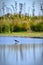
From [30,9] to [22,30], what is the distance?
1.19ft

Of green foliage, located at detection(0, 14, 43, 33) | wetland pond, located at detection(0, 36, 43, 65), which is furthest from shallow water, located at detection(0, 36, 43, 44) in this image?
green foliage, located at detection(0, 14, 43, 33)

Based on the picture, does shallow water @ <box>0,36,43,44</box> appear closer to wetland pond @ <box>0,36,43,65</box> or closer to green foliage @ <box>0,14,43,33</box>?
wetland pond @ <box>0,36,43,65</box>

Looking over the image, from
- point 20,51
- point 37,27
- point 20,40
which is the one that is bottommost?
point 20,51

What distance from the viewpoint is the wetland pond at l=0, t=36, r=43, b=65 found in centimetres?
250

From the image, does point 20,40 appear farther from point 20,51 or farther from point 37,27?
point 37,27

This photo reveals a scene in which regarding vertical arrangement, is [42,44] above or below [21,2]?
below

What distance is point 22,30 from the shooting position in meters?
2.91

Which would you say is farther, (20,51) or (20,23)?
(20,23)

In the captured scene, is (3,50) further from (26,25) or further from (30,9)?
(30,9)

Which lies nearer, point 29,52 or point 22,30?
point 29,52

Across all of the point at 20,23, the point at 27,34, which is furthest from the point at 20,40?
the point at 20,23

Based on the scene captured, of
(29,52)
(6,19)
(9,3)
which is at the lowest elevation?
(29,52)

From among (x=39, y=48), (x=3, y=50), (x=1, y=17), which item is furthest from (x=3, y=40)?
(x=39, y=48)

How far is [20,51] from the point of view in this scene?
8.97 feet
